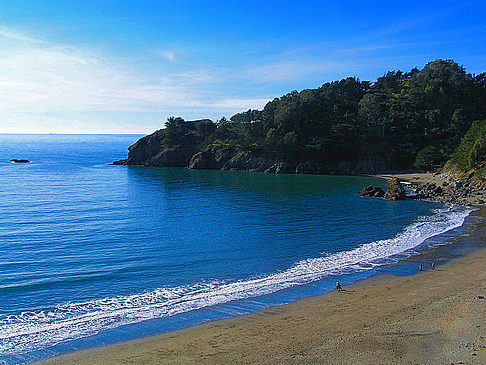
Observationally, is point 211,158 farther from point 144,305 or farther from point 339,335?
point 339,335

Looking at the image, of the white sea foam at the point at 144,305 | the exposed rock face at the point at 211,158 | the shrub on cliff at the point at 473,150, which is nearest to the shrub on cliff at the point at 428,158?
the shrub on cliff at the point at 473,150

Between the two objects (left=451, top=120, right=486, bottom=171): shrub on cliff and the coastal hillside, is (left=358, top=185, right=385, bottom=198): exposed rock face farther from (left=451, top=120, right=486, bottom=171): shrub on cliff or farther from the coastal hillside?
the coastal hillside

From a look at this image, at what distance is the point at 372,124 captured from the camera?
100 meters

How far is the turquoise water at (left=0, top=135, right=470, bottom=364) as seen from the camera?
55.7 feet

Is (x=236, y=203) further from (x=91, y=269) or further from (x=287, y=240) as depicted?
(x=91, y=269)

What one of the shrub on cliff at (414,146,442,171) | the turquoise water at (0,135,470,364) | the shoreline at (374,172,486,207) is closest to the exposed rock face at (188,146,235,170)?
the shrub on cliff at (414,146,442,171)

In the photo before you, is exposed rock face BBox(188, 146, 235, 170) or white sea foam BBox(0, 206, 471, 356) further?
exposed rock face BBox(188, 146, 235, 170)

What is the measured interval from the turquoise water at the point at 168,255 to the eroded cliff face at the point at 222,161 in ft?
131

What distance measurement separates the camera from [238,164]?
342ft

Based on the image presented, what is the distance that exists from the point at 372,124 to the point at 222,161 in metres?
41.5

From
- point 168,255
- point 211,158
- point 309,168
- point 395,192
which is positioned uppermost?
point 211,158

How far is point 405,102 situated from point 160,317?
101776mm

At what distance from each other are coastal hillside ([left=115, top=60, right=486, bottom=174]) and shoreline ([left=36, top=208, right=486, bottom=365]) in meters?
73.8

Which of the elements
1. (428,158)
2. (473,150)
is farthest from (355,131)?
(473,150)
